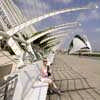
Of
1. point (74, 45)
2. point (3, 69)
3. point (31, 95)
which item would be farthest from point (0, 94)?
point (74, 45)

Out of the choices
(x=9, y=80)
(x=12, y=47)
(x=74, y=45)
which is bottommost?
(x=9, y=80)

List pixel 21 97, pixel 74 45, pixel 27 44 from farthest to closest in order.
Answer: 1. pixel 74 45
2. pixel 27 44
3. pixel 21 97

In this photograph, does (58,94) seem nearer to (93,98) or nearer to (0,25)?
(93,98)

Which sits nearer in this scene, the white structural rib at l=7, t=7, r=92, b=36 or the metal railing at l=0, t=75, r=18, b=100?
the metal railing at l=0, t=75, r=18, b=100

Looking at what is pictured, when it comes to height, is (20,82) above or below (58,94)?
above

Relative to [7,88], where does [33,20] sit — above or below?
above

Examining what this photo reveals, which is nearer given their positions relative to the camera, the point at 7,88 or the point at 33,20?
the point at 7,88

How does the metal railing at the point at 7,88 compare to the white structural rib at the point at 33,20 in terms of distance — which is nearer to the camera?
the metal railing at the point at 7,88

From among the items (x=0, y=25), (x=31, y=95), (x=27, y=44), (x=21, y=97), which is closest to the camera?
(x=21, y=97)

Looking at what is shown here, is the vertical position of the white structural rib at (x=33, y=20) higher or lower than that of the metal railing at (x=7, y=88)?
higher

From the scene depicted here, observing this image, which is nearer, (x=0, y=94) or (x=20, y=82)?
(x=0, y=94)

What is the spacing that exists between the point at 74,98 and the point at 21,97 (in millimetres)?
1759

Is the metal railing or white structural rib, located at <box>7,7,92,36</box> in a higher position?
white structural rib, located at <box>7,7,92,36</box>

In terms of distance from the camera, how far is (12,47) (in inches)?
574
